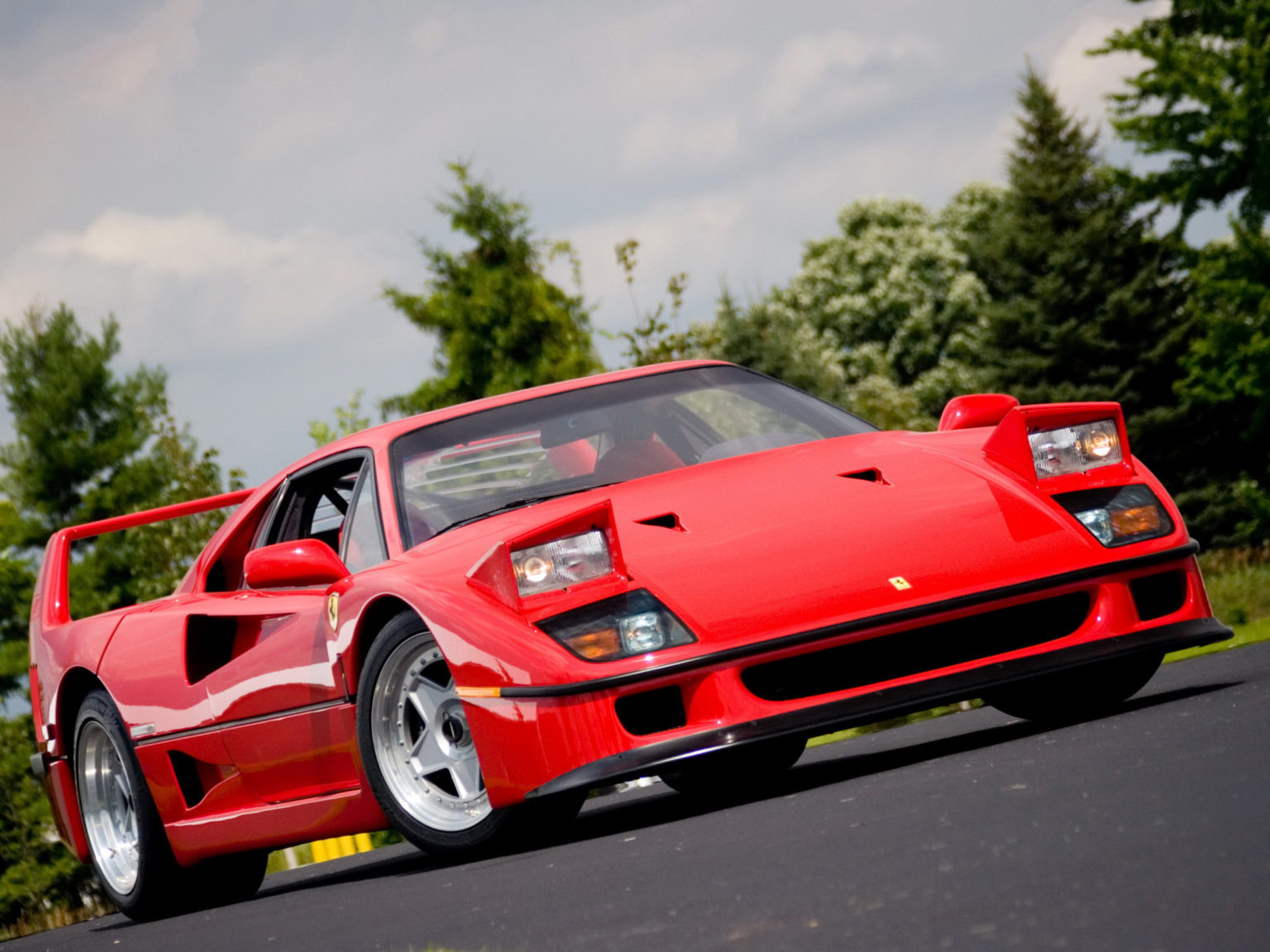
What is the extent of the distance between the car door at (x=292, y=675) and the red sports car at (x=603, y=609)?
1 cm

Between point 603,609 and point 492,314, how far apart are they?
27461 mm

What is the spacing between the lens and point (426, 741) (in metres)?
4.79

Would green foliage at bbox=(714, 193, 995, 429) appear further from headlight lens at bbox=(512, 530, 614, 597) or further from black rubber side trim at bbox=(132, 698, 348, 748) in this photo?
headlight lens at bbox=(512, 530, 614, 597)

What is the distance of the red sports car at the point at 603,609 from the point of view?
14.3 ft

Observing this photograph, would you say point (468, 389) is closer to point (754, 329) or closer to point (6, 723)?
point (754, 329)

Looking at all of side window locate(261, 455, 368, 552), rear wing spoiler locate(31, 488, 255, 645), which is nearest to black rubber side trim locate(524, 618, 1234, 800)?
side window locate(261, 455, 368, 552)

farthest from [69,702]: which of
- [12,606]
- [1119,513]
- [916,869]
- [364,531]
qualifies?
[12,606]

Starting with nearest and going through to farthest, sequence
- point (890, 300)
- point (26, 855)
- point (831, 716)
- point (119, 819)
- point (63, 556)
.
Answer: point (831, 716)
point (119, 819)
point (63, 556)
point (26, 855)
point (890, 300)

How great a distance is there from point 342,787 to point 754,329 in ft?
123

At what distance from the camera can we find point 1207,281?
29.1m

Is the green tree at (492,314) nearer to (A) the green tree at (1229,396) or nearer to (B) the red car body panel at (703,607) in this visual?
(A) the green tree at (1229,396)

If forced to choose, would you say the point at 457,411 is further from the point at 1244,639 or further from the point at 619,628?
the point at 1244,639

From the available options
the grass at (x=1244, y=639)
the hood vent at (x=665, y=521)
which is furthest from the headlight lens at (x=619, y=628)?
the grass at (x=1244, y=639)

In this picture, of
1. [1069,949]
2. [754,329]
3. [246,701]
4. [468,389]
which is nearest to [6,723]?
[468,389]
